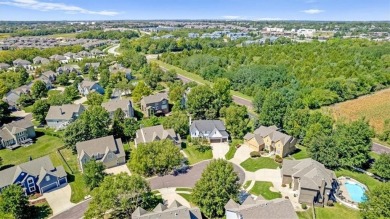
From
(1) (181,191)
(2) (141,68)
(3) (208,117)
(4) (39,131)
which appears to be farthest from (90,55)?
(1) (181,191)

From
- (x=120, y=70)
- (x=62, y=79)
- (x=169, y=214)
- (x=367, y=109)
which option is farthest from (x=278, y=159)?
(x=62, y=79)

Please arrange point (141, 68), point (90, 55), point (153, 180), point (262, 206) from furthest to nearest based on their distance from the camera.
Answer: point (90, 55) → point (141, 68) → point (153, 180) → point (262, 206)

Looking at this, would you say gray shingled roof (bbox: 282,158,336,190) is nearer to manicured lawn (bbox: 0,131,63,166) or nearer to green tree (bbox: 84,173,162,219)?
green tree (bbox: 84,173,162,219)

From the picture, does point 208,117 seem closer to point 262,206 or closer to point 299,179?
point 299,179

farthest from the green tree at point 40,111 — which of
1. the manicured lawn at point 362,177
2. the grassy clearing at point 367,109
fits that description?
the grassy clearing at point 367,109

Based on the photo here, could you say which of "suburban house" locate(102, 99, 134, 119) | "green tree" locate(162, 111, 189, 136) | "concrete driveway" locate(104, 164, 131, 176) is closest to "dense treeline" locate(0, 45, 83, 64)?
"suburban house" locate(102, 99, 134, 119)

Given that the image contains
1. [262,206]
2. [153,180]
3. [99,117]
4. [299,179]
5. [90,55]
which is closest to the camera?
[262,206]

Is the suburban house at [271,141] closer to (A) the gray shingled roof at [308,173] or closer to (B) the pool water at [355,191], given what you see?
(A) the gray shingled roof at [308,173]
